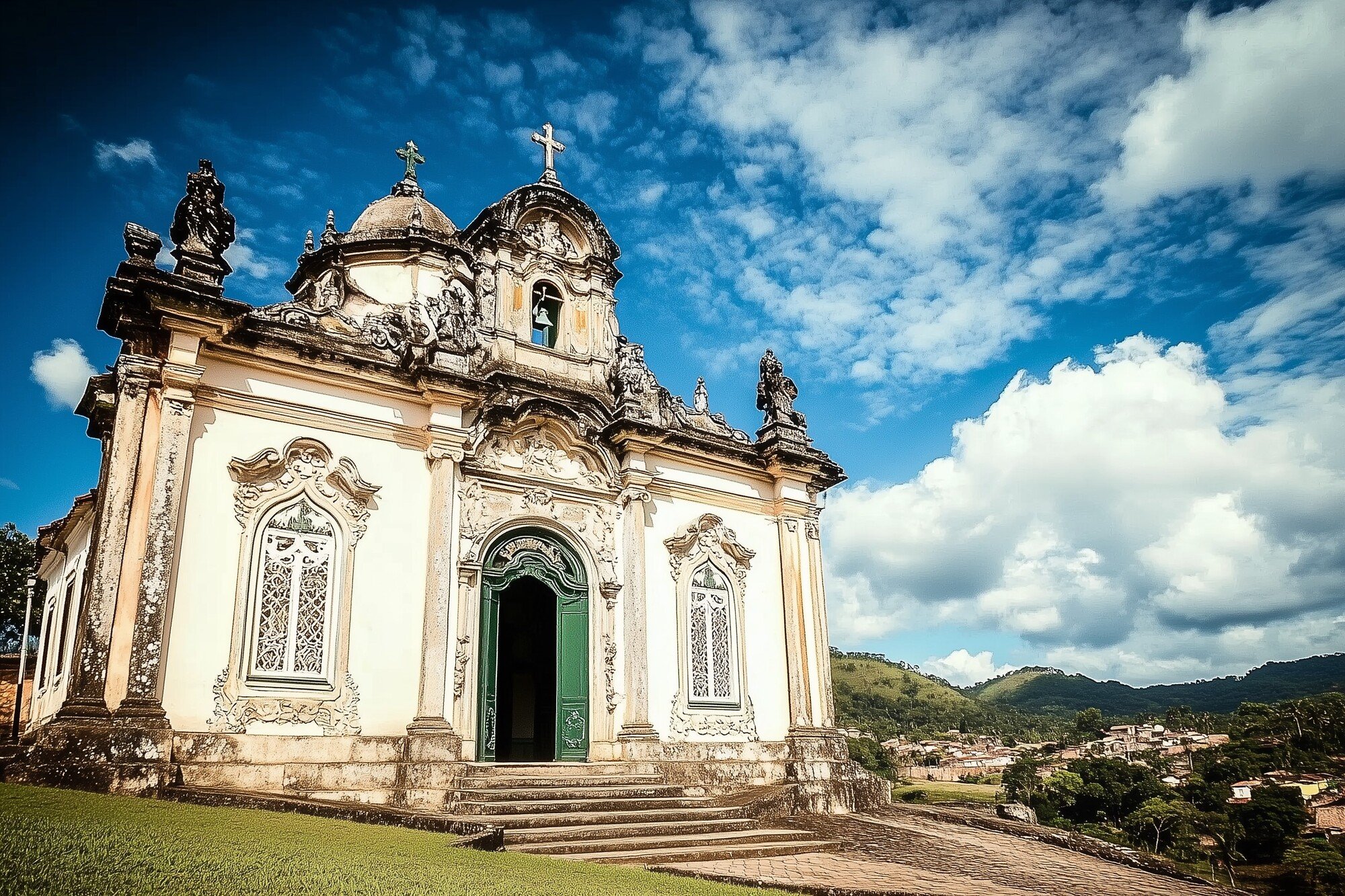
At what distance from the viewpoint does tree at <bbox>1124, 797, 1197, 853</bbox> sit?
46.3 m

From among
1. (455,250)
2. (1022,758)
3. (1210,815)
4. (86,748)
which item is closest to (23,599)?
(455,250)

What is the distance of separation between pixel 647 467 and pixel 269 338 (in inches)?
244

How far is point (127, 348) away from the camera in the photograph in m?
10.7

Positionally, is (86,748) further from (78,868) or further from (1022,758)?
(1022,758)

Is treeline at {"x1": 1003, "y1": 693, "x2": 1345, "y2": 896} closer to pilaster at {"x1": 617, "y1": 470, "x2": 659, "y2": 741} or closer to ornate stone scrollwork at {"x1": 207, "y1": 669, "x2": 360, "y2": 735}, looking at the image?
pilaster at {"x1": 617, "y1": 470, "x2": 659, "y2": 741}

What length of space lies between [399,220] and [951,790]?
59.1m

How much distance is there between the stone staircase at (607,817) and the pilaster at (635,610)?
1106 millimetres

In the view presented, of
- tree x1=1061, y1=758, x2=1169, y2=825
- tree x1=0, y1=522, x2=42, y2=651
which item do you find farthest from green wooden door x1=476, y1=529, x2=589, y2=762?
tree x1=1061, y1=758, x2=1169, y2=825

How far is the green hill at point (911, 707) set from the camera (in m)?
104

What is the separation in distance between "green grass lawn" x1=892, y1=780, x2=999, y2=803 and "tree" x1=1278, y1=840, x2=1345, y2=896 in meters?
13.8

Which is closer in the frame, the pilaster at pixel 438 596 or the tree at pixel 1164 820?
the pilaster at pixel 438 596

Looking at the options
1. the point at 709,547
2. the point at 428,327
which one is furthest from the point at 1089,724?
the point at 428,327

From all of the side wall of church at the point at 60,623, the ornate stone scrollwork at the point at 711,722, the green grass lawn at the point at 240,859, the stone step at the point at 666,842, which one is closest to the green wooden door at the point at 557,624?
the ornate stone scrollwork at the point at 711,722

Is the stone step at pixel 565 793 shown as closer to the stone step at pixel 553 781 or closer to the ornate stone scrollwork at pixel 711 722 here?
the stone step at pixel 553 781
